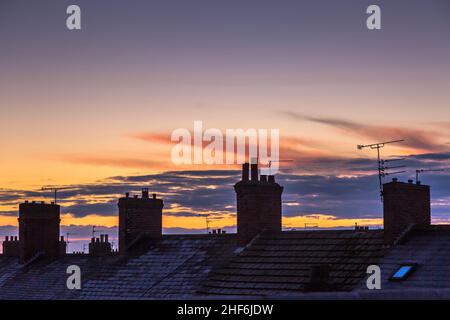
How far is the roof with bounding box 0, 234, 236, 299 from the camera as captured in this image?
2927cm

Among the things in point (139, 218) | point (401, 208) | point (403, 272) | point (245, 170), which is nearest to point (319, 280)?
point (403, 272)

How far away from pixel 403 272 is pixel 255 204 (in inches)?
353

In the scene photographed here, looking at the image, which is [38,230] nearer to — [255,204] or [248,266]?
[255,204]

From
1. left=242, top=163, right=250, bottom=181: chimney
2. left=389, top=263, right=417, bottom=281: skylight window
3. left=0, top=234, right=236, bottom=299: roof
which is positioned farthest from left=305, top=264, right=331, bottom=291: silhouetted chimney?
left=242, top=163, right=250, bottom=181: chimney

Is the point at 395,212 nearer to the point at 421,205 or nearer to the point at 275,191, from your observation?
the point at 421,205

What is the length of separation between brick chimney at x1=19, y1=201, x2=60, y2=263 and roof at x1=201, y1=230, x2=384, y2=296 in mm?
16118

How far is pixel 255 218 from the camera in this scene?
30.8 metres

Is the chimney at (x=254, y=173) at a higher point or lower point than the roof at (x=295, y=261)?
higher

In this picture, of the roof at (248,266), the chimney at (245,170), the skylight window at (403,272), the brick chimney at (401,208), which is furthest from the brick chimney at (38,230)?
the skylight window at (403,272)

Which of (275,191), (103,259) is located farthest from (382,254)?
(103,259)

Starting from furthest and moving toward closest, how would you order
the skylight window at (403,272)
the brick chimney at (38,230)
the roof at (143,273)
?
the brick chimney at (38,230), the roof at (143,273), the skylight window at (403,272)

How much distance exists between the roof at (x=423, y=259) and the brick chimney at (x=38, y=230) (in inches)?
897

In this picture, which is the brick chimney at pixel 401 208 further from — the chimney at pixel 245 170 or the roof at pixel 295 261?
the chimney at pixel 245 170

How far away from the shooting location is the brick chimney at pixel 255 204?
3064 cm
